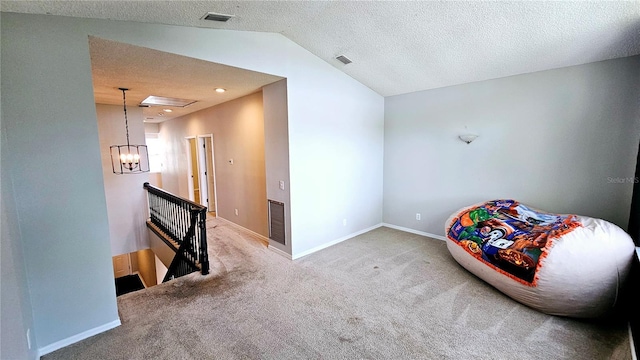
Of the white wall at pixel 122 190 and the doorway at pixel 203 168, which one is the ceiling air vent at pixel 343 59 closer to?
the doorway at pixel 203 168

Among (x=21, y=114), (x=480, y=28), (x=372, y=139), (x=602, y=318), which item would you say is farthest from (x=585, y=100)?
(x=21, y=114)

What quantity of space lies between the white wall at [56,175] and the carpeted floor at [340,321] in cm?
38

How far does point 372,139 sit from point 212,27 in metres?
3.28

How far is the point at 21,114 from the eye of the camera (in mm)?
2086

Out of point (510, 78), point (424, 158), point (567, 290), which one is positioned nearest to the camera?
point (567, 290)

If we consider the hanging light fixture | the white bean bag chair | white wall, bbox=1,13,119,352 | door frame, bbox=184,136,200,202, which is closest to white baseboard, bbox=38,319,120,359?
white wall, bbox=1,13,119,352

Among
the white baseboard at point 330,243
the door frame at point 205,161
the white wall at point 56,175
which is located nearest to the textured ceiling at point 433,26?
the white wall at point 56,175

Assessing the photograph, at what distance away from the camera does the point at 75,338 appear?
93.7 inches

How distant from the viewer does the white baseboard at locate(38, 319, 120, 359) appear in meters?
2.25

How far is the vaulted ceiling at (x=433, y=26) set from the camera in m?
2.41

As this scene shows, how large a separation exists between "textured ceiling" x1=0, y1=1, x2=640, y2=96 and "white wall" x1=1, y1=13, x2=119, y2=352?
31 centimetres

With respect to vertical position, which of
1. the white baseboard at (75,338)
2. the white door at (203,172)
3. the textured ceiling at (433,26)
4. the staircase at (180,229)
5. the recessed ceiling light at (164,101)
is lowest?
the white baseboard at (75,338)

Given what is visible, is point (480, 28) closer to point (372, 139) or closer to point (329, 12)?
point (329, 12)

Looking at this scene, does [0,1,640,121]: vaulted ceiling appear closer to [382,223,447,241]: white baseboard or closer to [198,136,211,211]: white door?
[382,223,447,241]: white baseboard
